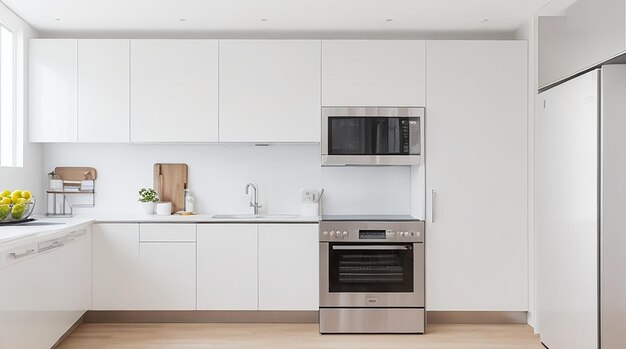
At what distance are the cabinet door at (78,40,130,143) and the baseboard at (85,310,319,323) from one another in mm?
1403

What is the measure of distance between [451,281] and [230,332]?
1.70 meters

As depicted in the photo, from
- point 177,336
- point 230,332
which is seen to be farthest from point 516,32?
point 177,336

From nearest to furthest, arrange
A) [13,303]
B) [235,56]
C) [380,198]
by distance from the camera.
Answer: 1. [13,303]
2. [235,56]
3. [380,198]

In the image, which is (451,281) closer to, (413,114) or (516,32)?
(413,114)

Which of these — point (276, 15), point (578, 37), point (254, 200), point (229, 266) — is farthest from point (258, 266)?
point (578, 37)

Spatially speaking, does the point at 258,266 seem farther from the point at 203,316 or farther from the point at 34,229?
the point at 34,229

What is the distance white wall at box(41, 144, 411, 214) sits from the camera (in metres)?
4.30

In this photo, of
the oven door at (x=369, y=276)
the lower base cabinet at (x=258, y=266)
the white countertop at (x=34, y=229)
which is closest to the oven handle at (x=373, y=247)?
the oven door at (x=369, y=276)

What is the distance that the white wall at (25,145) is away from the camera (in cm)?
366

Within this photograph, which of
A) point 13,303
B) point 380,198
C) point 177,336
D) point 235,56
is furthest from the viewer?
point 380,198

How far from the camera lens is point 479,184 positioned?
3.82 m

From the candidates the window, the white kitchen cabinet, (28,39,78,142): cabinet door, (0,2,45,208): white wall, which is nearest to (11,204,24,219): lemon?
the white kitchen cabinet

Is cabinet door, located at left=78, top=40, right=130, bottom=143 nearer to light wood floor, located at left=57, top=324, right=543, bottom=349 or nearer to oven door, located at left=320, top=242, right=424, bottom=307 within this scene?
light wood floor, located at left=57, top=324, right=543, bottom=349

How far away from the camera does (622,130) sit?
8.81ft
